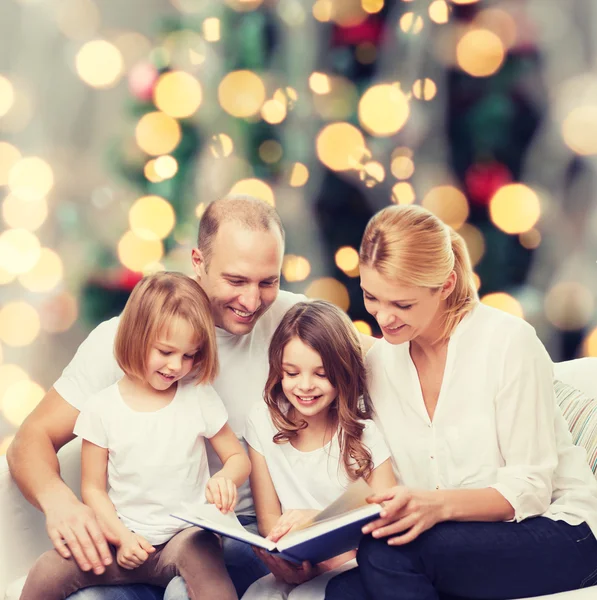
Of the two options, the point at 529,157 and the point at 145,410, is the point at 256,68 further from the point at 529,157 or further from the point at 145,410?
the point at 145,410

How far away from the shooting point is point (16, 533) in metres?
1.62

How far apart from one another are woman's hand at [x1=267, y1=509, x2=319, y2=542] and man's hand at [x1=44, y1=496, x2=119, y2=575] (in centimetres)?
29

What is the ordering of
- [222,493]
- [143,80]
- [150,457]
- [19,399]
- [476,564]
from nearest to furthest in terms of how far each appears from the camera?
[476,564]
[222,493]
[150,457]
[143,80]
[19,399]

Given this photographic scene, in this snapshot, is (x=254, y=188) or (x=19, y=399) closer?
(x=254, y=188)

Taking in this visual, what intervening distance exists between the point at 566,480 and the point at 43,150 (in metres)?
1.90

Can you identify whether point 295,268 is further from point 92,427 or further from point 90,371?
point 92,427

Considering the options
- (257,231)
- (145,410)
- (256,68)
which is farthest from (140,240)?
(145,410)

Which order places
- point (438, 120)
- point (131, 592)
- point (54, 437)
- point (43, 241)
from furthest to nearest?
point (43, 241)
point (438, 120)
point (54, 437)
point (131, 592)

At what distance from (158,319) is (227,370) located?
11.8 inches

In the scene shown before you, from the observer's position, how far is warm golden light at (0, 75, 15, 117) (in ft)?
8.42

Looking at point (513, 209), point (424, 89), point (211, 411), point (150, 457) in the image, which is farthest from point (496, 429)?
point (424, 89)

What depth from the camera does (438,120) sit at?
2414 millimetres

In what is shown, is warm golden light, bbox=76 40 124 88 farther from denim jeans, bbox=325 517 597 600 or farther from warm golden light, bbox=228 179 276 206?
denim jeans, bbox=325 517 597 600

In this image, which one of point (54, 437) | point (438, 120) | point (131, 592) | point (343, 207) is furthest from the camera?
point (438, 120)
